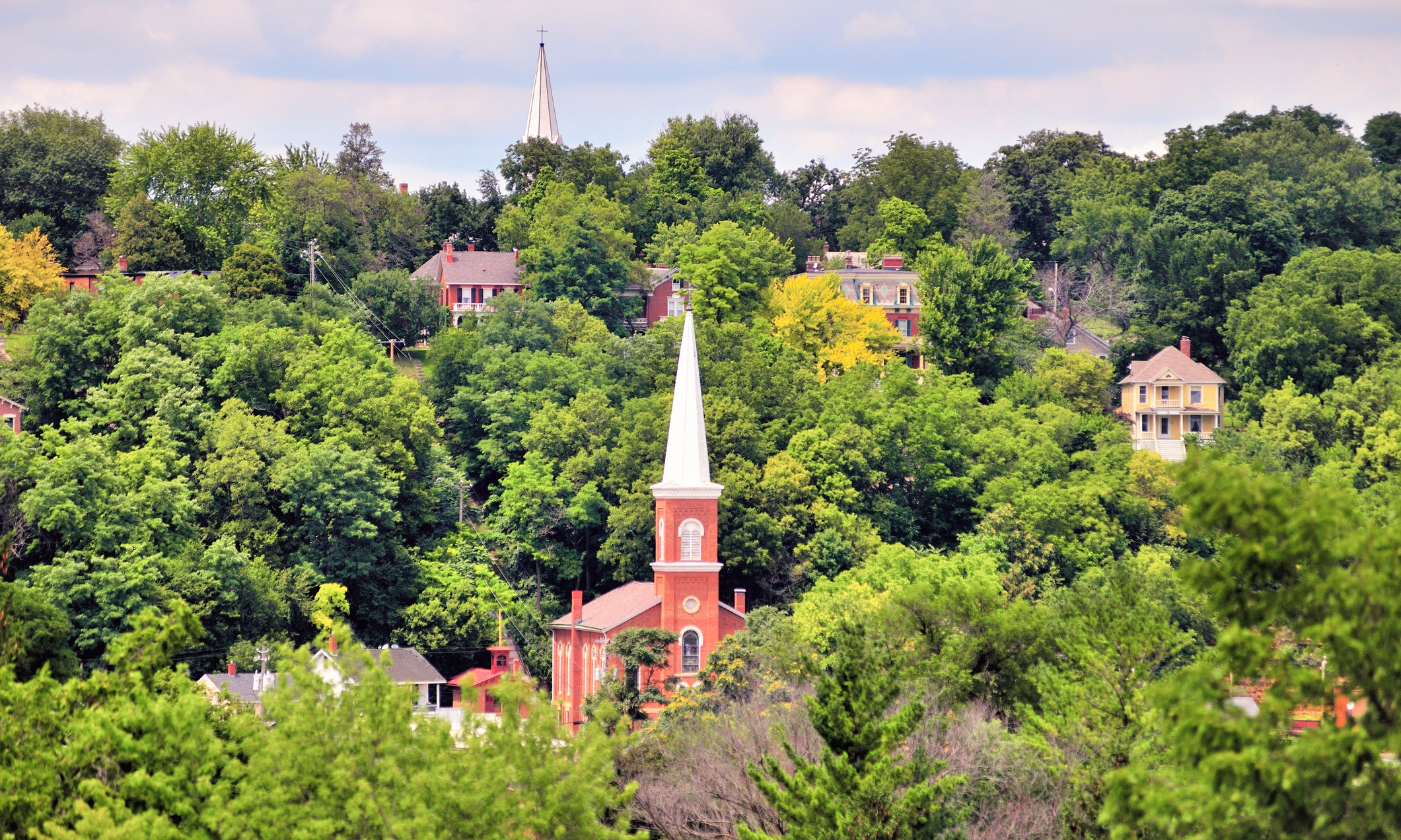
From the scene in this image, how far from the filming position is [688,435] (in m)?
69.8

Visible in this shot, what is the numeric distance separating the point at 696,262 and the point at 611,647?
3238 centimetres

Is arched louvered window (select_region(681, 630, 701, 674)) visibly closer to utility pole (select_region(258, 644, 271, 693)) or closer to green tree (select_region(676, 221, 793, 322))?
utility pole (select_region(258, 644, 271, 693))

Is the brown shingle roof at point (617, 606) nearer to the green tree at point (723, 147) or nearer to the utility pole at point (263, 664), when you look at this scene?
the utility pole at point (263, 664)

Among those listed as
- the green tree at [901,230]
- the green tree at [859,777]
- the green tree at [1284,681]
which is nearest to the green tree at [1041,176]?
the green tree at [901,230]

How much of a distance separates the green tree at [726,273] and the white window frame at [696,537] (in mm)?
21307

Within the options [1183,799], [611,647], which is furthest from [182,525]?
[1183,799]

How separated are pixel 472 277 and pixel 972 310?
26.6 m

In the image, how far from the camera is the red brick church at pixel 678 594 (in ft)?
218

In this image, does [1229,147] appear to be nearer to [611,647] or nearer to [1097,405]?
[1097,405]

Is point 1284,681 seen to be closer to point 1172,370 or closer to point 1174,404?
point 1174,404

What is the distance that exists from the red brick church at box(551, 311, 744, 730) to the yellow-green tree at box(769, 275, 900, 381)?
16.6m

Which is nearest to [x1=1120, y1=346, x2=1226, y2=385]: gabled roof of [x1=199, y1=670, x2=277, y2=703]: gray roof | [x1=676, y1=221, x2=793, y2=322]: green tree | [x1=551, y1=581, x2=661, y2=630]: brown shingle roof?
[x1=676, y1=221, x2=793, y2=322]: green tree

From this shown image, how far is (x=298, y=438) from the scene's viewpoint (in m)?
75.2

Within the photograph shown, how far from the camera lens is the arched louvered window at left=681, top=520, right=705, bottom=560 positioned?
68000 mm
